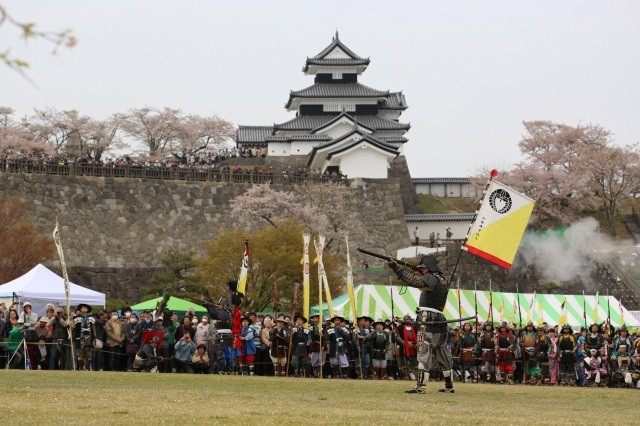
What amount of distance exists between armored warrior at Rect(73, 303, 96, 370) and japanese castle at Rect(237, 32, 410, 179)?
46.3 meters

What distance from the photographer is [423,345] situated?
17.6 meters

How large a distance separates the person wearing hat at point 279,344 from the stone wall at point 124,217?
33486 mm

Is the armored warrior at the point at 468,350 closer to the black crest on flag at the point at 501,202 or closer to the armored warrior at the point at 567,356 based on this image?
Answer: the armored warrior at the point at 567,356

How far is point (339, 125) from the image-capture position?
254 feet

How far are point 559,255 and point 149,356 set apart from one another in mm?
38379

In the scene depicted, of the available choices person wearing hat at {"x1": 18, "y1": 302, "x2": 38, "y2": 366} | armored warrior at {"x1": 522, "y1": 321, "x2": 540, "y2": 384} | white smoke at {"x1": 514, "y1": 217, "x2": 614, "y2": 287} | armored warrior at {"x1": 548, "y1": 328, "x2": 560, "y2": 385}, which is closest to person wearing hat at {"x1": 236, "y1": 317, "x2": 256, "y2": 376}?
person wearing hat at {"x1": 18, "y1": 302, "x2": 38, "y2": 366}

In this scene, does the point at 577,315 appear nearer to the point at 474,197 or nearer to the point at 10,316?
the point at 10,316

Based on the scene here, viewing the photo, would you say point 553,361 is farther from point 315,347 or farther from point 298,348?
point 298,348

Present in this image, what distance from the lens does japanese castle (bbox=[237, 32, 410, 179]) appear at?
7131cm

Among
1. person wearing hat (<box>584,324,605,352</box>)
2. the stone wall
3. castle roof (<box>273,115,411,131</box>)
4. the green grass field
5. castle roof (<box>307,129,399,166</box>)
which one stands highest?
castle roof (<box>273,115,411,131</box>)

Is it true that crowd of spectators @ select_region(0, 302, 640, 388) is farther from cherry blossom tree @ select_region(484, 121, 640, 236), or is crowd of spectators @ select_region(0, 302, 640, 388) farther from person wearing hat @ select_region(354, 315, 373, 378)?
cherry blossom tree @ select_region(484, 121, 640, 236)

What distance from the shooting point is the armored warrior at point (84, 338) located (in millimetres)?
24422

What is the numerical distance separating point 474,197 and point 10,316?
59.7 meters

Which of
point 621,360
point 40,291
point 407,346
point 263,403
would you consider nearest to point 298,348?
point 407,346
